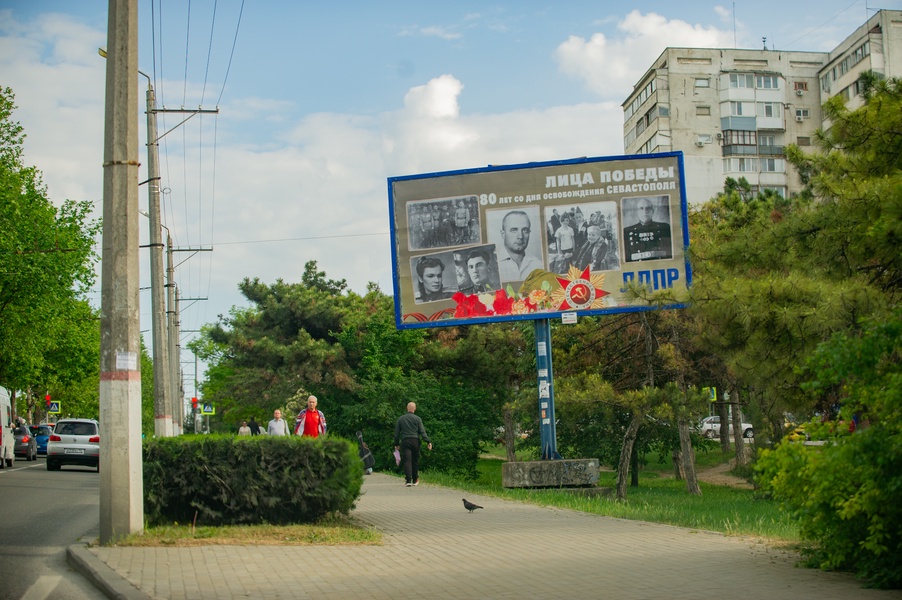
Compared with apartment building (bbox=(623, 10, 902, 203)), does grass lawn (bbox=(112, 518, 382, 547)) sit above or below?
below

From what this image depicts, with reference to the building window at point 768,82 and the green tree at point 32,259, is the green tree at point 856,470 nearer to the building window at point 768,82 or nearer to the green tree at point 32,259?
the green tree at point 32,259

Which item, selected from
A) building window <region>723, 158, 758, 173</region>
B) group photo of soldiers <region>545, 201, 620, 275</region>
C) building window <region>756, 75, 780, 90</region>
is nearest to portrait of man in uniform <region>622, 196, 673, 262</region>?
group photo of soldiers <region>545, 201, 620, 275</region>

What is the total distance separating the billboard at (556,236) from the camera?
66.9ft

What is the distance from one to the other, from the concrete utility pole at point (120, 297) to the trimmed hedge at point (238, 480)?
81 centimetres

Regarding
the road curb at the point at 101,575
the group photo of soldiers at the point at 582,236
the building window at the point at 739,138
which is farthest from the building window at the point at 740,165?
the road curb at the point at 101,575

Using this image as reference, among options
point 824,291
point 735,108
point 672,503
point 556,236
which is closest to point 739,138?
point 735,108

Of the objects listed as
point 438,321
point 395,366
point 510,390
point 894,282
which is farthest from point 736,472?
point 894,282

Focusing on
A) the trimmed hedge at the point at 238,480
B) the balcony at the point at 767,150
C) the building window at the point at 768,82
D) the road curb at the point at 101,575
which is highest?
the building window at the point at 768,82

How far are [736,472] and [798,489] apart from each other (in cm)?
2971

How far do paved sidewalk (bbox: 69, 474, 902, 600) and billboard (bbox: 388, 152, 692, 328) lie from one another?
9.14m

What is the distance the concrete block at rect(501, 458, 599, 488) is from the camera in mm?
19719

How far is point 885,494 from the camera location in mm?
6992

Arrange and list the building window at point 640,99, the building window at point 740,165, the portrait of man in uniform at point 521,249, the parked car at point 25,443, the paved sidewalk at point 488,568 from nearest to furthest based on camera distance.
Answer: the paved sidewalk at point 488,568
the portrait of man in uniform at point 521,249
the parked car at point 25,443
the building window at point 740,165
the building window at point 640,99

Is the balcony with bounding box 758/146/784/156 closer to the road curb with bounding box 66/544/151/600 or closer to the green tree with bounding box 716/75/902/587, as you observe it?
the green tree with bounding box 716/75/902/587
